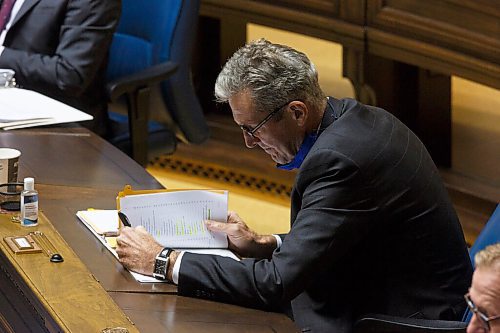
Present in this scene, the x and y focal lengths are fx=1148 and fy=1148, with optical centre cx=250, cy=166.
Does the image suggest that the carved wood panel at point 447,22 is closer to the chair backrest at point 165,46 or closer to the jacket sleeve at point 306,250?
the chair backrest at point 165,46

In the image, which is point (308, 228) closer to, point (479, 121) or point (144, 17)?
point (144, 17)

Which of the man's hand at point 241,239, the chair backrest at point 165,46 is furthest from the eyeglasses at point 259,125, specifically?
the chair backrest at point 165,46

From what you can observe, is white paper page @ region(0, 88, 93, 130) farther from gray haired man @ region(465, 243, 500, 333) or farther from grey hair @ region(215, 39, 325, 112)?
gray haired man @ region(465, 243, 500, 333)

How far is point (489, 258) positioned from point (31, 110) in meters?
2.22

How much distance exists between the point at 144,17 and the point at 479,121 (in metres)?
1.97

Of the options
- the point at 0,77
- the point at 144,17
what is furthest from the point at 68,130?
the point at 144,17

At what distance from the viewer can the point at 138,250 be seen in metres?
2.67

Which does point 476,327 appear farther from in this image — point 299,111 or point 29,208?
point 29,208

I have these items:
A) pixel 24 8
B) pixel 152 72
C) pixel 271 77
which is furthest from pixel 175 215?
pixel 24 8

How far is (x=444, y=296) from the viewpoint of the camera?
270cm

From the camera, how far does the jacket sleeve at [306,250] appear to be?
8.38 feet

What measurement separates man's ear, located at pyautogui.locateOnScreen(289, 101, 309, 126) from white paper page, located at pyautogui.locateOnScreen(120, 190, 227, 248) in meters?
0.29

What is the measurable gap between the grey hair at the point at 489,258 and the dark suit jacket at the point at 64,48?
245 cm

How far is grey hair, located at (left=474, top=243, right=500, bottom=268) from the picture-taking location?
1.92 m
